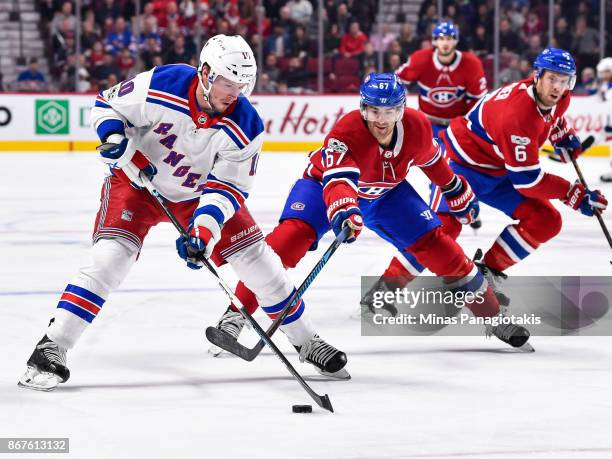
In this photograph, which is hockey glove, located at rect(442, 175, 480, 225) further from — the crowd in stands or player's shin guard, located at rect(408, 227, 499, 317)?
the crowd in stands

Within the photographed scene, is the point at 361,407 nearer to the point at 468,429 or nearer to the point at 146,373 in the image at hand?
the point at 468,429

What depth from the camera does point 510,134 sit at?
14.8 feet

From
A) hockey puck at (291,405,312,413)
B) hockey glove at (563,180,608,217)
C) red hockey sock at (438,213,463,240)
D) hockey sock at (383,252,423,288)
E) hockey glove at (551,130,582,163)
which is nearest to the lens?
hockey puck at (291,405,312,413)

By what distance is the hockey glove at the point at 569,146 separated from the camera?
16.4 feet

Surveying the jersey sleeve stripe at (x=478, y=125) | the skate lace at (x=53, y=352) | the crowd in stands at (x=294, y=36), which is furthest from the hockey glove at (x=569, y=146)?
the crowd in stands at (x=294, y=36)

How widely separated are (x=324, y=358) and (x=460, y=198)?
1.00m

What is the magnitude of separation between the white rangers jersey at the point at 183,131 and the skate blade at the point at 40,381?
652 mm

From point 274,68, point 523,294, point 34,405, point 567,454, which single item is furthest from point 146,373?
point 274,68

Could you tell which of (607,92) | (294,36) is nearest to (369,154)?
(607,92)

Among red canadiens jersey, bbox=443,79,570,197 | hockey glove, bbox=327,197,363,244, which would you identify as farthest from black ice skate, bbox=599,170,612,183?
hockey glove, bbox=327,197,363,244

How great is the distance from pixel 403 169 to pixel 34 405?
5.09 feet

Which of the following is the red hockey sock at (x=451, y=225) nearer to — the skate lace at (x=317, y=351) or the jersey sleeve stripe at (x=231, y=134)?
the skate lace at (x=317, y=351)

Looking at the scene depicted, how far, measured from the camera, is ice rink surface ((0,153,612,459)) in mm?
2842

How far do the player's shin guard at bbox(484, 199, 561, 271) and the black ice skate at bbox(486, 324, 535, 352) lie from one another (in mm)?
612
